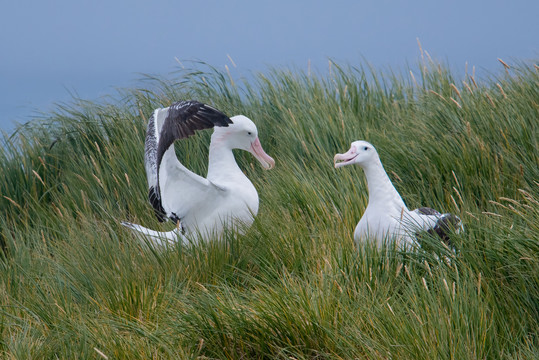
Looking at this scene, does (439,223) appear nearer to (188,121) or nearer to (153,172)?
(188,121)

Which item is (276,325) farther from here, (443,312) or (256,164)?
(256,164)

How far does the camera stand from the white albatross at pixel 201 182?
4.08 m

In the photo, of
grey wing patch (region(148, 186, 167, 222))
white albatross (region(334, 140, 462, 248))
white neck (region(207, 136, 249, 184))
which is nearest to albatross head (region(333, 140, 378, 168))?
white albatross (region(334, 140, 462, 248))

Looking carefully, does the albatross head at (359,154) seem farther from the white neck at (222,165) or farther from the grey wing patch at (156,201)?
the grey wing patch at (156,201)

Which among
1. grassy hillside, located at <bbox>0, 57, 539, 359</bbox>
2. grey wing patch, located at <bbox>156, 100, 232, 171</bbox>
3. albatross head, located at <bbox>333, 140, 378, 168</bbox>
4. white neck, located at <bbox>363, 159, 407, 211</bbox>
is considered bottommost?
grassy hillside, located at <bbox>0, 57, 539, 359</bbox>

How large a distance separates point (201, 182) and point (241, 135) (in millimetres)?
508

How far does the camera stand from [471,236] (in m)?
3.33

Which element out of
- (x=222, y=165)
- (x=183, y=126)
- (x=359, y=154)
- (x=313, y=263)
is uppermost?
(x=183, y=126)

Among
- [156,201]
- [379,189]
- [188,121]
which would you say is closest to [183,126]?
[188,121]

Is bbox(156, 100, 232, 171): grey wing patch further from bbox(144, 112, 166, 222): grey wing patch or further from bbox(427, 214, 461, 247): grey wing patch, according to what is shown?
bbox(427, 214, 461, 247): grey wing patch

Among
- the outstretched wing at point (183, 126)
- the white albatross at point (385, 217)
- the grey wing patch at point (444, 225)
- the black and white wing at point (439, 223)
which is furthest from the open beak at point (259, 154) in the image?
the grey wing patch at point (444, 225)

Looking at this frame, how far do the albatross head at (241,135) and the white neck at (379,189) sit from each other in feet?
3.36

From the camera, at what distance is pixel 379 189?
381 cm

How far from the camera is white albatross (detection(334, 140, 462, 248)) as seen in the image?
143 inches
